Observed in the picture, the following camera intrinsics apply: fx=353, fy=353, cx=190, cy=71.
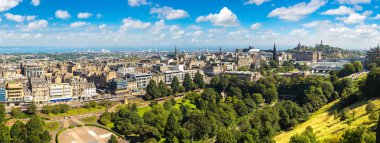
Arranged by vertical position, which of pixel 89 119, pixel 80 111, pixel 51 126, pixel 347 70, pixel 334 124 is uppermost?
pixel 347 70

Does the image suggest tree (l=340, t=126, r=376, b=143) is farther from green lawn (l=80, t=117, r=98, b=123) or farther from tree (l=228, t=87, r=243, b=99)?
tree (l=228, t=87, r=243, b=99)

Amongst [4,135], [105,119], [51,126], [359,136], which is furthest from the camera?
[105,119]

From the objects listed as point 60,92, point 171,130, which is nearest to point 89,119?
point 171,130

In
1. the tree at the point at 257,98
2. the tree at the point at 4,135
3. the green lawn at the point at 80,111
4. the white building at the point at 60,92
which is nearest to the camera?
the tree at the point at 4,135

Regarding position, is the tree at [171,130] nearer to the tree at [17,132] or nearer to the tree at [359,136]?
the tree at [17,132]

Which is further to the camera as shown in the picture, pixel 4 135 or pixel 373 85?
pixel 373 85

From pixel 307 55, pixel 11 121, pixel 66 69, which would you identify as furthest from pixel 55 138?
pixel 307 55

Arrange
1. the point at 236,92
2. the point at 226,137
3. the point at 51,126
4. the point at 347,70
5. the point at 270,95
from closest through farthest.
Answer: the point at 226,137, the point at 51,126, the point at 270,95, the point at 236,92, the point at 347,70

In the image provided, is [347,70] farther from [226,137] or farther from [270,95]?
Answer: [226,137]

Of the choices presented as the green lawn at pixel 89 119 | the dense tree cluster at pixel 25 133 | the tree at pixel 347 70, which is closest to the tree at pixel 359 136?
the dense tree cluster at pixel 25 133

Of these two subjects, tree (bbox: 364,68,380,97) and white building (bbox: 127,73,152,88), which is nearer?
tree (bbox: 364,68,380,97)

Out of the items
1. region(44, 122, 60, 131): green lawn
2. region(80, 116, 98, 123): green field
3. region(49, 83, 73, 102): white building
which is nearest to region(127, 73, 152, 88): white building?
region(49, 83, 73, 102): white building
